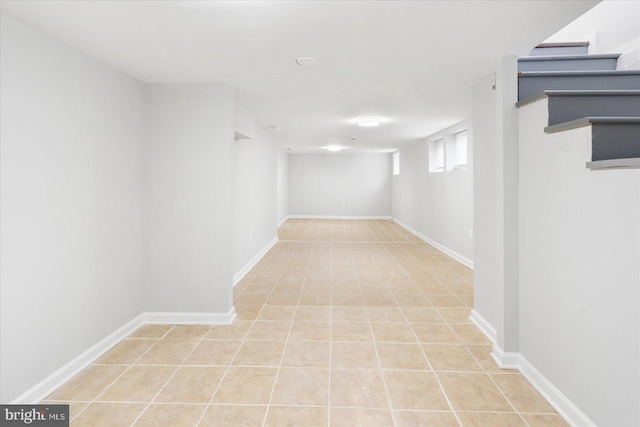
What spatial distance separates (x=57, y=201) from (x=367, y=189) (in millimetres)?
10376

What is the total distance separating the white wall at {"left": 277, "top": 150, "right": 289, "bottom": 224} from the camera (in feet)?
34.2

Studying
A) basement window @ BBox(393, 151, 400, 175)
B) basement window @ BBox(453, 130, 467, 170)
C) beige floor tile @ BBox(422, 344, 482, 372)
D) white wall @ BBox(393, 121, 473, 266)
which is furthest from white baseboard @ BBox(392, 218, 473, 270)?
beige floor tile @ BBox(422, 344, 482, 372)

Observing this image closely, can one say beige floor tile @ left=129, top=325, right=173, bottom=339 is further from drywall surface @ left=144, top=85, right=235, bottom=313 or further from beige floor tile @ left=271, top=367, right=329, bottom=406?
beige floor tile @ left=271, top=367, right=329, bottom=406

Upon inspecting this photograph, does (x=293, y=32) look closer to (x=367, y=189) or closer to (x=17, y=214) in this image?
A: (x=17, y=214)

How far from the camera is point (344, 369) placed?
93.8 inches

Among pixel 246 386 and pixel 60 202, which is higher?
pixel 60 202

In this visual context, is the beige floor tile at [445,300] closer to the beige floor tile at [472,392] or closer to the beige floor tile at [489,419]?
the beige floor tile at [472,392]

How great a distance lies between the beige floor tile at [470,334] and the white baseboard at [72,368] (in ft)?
9.51

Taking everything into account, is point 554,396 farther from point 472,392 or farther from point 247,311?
point 247,311

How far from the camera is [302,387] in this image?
7.12 feet

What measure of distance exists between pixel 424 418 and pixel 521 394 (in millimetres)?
698

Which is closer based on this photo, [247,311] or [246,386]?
[246,386]

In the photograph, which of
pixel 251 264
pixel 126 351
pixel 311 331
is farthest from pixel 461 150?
pixel 126 351

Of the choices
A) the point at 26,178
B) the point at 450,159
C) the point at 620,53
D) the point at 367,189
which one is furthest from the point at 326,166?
the point at 26,178
